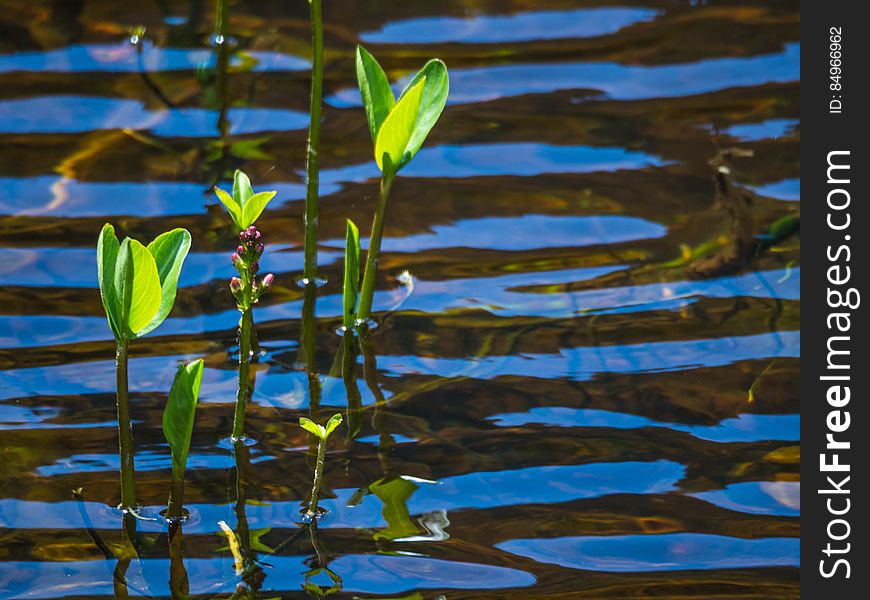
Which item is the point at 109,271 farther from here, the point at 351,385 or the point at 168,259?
the point at 351,385

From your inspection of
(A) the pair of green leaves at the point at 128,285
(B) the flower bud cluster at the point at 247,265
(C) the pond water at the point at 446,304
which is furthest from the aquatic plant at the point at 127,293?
(C) the pond water at the point at 446,304

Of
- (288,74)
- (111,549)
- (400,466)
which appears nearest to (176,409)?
(111,549)

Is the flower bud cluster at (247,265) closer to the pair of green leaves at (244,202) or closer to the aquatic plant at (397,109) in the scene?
the pair of green leaves at (244,202)

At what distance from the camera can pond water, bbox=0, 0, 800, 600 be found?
157 centimetres

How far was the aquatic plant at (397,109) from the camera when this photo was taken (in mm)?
1811

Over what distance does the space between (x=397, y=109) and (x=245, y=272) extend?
0.49 m

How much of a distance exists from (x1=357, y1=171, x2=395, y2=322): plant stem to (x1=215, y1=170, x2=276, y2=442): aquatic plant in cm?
32

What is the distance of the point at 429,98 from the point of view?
1.84 meters

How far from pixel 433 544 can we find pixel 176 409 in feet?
1.48

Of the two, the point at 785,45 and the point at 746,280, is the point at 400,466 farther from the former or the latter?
the point at 785,45

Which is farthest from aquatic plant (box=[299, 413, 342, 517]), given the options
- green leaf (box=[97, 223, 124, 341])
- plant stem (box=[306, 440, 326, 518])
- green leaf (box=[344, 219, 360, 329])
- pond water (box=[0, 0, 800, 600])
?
green leaf (box=[344, 219, 360, 329])

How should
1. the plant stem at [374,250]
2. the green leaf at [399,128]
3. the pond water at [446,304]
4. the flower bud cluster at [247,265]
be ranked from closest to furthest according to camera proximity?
the flower bud cluster at [247,265], the pond water at [446,304], the green leaf at [399,128], the plant stem at [374,250]

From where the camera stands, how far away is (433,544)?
1.57 meters

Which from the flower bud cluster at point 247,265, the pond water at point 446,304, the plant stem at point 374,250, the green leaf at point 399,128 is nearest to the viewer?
the flower bud cluster at point 247,265
